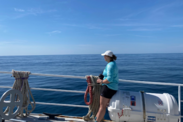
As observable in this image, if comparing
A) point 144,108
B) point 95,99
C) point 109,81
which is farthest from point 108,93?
point 144,108

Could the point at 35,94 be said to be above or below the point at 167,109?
below

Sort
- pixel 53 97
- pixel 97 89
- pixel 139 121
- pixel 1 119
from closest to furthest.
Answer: pixel 1 119
pixel 139 121
pixel 97 89
pixel 53 97

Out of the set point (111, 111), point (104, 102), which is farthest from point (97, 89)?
point (111, 111)

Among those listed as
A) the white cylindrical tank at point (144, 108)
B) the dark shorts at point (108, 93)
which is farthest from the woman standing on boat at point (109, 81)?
the white cylindrical tank at point (144, 108)

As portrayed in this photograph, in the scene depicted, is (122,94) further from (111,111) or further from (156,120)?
(156,120)

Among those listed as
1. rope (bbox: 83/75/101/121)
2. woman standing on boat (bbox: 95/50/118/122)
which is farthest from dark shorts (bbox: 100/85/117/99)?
rope (bbox: 83/75/101/121)

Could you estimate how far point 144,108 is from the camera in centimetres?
233

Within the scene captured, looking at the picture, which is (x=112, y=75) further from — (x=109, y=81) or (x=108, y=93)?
(x=108, y=93)

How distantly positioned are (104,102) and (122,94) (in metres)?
0.39

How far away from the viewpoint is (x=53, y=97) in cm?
676

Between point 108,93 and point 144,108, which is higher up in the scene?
point 108,93

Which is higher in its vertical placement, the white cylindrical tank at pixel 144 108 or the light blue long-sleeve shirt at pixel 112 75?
the light blue long-sleeve shirt at pixel 112 75

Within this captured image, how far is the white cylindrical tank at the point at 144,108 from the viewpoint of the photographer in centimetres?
226

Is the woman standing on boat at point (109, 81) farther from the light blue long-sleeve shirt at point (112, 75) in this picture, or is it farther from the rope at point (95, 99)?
the rope at point (95, 99)
